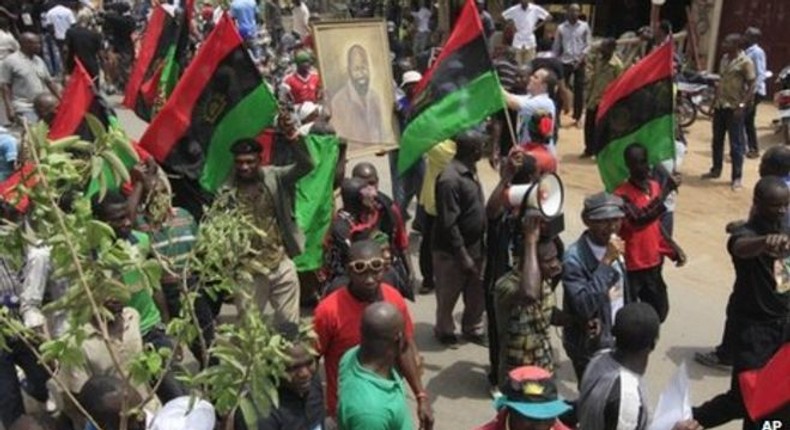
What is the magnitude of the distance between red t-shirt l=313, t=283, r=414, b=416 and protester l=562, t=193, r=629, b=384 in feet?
2.86

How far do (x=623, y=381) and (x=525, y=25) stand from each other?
1274 centimetres

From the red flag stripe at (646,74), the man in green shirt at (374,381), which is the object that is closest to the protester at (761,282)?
the red flag stripe at (646,74)

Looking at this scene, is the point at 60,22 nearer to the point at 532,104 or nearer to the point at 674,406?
the point at 532,104

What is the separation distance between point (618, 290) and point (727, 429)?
1.44m

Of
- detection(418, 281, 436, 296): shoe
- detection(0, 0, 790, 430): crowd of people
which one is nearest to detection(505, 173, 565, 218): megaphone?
detection(0, 0, 790, 430): crowd of people

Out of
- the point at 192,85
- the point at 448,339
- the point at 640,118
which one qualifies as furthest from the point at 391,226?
the point at 640,118

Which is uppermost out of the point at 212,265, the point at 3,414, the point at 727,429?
the point at 212,265

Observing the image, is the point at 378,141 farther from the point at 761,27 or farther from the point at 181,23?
the point at 761,27

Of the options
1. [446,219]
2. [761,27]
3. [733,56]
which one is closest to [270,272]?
[446,219]

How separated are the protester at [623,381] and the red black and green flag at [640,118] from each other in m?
2.48

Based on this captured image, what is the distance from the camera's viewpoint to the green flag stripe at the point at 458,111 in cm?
607

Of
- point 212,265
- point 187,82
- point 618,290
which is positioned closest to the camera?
point 212,265

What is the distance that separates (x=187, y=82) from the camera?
5.80 metres

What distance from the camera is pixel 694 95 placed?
1439 cm
